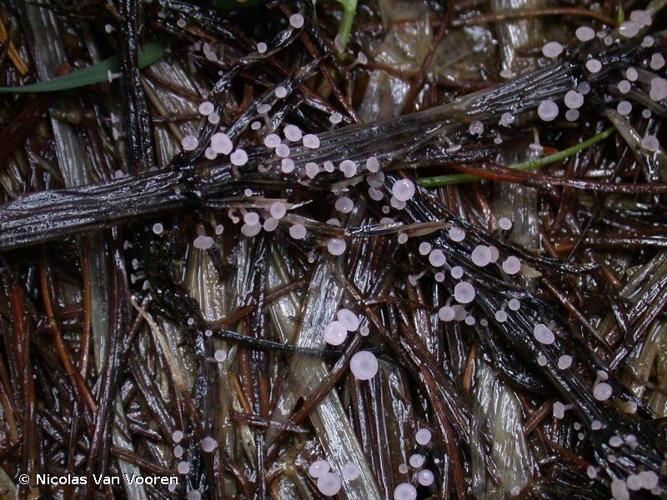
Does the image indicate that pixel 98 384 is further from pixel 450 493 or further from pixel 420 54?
pixel 420 54

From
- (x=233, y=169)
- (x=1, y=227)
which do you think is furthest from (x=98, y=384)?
(x=233, y=169)

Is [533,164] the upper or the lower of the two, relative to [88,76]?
lower

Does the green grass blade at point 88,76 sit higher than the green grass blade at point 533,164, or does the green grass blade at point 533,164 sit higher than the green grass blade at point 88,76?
the green grass blade at point 88,76

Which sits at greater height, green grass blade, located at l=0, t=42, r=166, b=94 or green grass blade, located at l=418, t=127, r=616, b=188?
green grass blade, located at l=0, t=42, r=166, b=94
